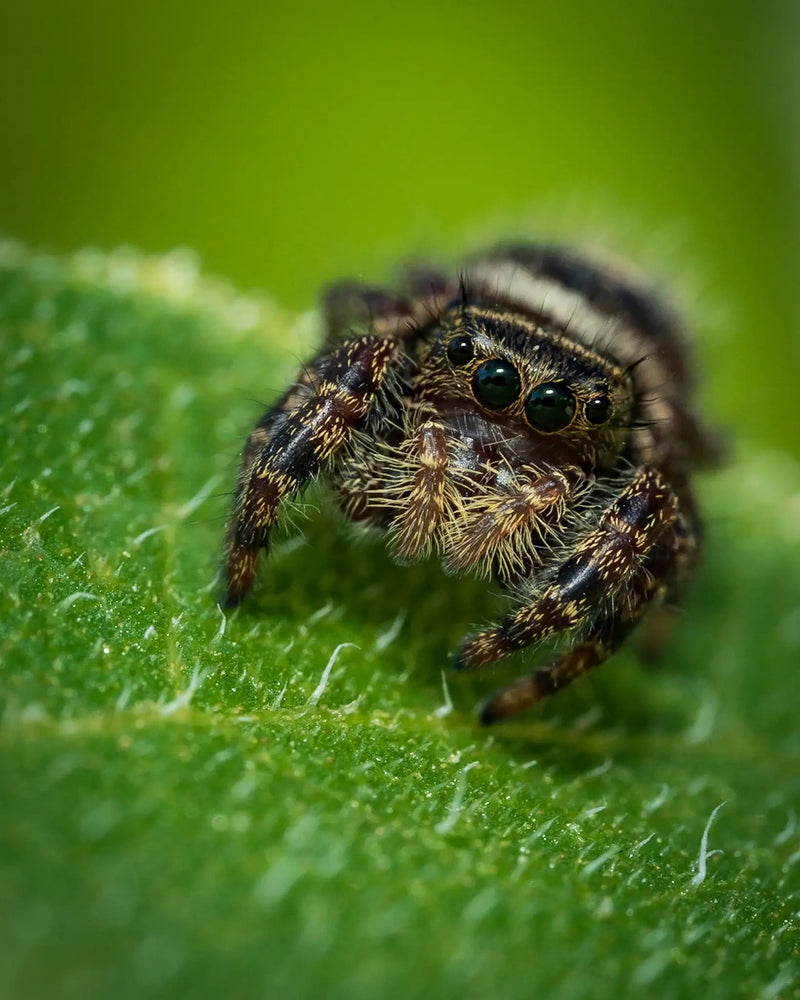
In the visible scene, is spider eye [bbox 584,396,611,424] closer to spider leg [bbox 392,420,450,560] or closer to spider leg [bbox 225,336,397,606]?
spider leg [bbox 392,420,450,560]

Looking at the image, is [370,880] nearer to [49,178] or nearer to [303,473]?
[303,473]

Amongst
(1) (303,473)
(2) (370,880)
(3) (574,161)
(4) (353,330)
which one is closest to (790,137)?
(3) (574,161)

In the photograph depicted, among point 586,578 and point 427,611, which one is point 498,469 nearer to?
point 586,578

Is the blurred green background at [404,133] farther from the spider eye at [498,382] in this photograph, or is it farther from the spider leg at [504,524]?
the spider leg at [504,524]

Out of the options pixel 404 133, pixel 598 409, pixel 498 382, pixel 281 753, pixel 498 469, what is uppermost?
pixel 404 133

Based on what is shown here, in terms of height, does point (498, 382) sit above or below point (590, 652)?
above

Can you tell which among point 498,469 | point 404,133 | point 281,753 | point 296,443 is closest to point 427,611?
point 498,469
